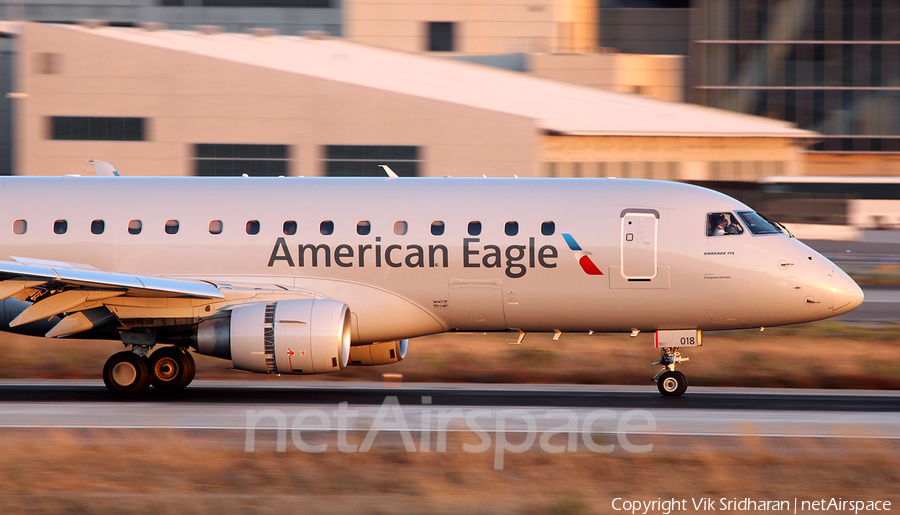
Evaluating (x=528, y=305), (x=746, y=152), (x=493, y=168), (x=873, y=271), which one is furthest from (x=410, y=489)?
(x=746, y=152)

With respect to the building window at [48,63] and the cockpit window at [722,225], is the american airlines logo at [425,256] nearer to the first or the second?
the cockpit window at [722,225]

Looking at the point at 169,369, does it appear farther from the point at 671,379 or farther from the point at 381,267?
the point at 671,379

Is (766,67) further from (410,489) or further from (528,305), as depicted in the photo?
(410,489)

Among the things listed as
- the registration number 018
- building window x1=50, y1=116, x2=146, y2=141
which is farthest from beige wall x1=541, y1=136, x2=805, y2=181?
the registration number 018

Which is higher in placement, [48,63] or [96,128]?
[48,63]

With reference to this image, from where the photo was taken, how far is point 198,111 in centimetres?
5062

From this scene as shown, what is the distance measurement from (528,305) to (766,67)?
194 ft

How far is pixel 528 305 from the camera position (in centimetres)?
1833

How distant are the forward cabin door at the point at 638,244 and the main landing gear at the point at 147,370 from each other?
27.2ft

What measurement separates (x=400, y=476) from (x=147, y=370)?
863 cm

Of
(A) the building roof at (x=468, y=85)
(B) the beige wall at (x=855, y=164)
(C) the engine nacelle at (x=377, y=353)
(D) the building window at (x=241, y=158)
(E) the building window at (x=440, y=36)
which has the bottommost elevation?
(C) the engine nacelle at (x=377, y=353)

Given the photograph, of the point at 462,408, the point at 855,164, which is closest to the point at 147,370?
the point at 462,408

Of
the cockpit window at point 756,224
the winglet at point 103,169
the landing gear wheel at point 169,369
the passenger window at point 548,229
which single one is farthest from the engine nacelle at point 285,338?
the cockpit window at point 756,224

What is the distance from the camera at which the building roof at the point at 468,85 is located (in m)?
51.4
